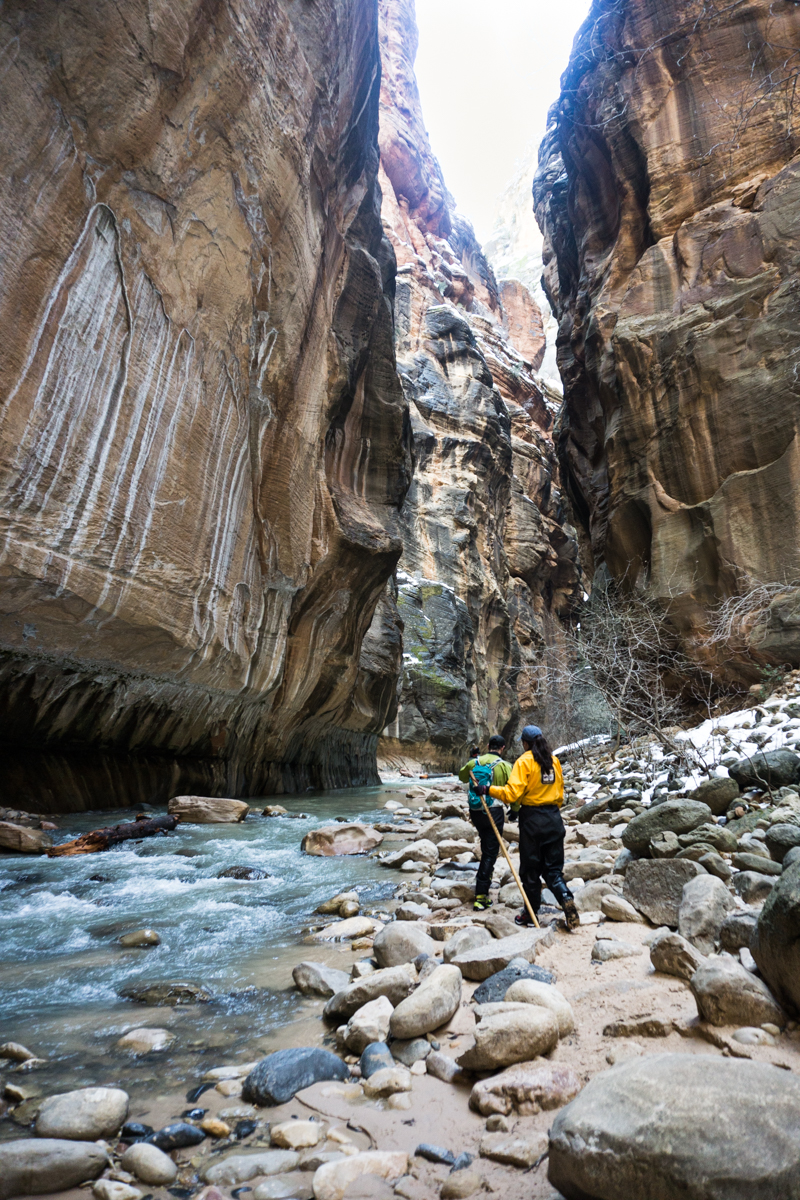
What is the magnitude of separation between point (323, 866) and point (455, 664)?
2658 centimetres

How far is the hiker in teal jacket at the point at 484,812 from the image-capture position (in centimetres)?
571

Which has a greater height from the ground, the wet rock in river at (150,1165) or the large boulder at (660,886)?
the large boulder at (660,886)

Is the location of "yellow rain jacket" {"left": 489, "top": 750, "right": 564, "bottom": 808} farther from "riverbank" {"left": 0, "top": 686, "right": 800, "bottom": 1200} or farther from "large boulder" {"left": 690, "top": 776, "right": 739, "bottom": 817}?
"large boulder" {"left": 690, "top": 776, "right": 739, "bottom": 817}

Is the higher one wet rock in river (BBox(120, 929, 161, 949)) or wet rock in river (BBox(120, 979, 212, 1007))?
wet rock in river (BBox(120, 929, 161, 949))

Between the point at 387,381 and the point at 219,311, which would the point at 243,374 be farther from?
the point at 387,381

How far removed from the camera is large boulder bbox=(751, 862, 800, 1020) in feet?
8.45

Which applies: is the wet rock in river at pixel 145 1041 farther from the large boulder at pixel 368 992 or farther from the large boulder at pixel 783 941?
the large boulder at pixel 783 941

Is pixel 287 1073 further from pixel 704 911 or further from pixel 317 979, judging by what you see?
pixel 704 911

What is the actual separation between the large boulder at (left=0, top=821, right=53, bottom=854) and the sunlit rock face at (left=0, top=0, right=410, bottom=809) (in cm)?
192

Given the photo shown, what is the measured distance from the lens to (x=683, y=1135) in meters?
1.75

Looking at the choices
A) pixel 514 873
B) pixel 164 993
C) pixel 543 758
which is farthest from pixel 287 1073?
pixel 543 758

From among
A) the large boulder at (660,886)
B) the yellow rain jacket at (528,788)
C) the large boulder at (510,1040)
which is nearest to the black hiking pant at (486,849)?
the yellow rain jacket at (528,788)

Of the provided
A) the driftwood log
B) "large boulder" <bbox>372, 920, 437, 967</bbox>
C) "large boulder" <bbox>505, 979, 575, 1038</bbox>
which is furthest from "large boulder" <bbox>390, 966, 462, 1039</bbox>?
the driftwood log

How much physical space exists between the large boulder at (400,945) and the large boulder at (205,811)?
7.27m
